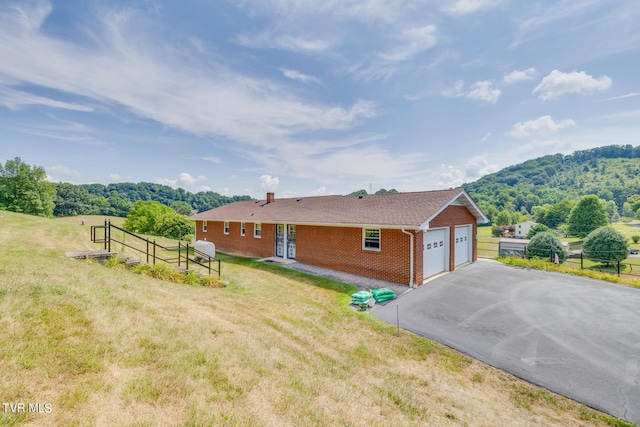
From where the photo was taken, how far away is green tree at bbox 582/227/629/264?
21.5m

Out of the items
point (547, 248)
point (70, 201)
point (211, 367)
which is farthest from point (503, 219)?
point (70, 201)

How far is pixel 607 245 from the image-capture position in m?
22.5

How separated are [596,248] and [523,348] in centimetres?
2459

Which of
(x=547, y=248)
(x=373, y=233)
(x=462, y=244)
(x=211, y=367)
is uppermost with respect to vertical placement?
(x=373, y=233)

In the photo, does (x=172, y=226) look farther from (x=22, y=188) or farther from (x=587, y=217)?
(x=587, y=217)

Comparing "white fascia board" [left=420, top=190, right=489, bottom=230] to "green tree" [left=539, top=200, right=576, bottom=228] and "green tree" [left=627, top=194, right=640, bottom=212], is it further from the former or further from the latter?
"green tree" [left=627, top=194, right=640, bottom=212]

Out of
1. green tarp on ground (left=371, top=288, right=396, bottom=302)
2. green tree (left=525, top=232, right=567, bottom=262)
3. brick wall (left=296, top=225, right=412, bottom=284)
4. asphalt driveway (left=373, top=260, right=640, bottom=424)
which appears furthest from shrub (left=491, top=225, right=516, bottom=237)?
green tarp on ground (left=371, top=288, right=396, bottom=302)

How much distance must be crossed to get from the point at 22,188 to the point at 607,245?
7108cm

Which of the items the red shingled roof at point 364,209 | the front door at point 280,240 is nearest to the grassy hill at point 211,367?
the red shingled roof at point 364,209

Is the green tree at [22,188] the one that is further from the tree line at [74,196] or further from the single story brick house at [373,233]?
the single story brick house at [373,233]

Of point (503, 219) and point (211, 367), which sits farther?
point (503, 219)

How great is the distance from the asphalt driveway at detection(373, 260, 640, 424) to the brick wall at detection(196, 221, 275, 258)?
10774 millimetres

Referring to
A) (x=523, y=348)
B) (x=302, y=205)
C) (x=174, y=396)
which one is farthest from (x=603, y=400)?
(x=302, y=205)

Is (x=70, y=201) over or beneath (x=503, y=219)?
over
